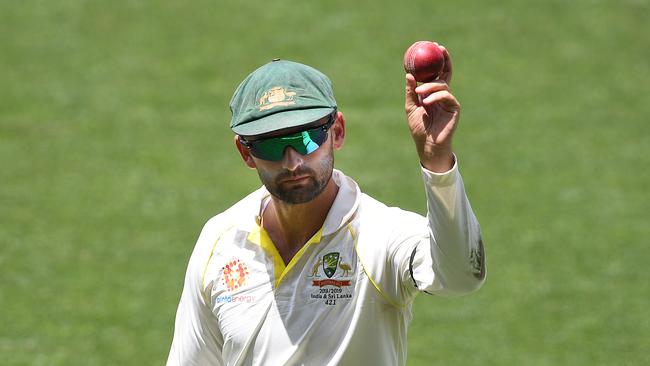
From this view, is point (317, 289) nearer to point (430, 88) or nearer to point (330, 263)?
point (330, 263)

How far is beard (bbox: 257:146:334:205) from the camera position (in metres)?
4.20

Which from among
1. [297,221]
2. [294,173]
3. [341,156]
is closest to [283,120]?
[294,173]

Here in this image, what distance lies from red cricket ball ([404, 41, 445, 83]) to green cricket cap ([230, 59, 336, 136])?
0.48 meters

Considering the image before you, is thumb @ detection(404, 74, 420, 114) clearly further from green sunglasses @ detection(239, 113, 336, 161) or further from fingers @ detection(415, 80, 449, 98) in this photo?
green sunglasses @ detection(239, 113, 336, 161)

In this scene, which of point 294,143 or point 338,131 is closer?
point 294,143

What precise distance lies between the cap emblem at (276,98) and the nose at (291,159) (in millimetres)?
157

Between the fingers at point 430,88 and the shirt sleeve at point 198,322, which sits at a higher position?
the fingers at point 430,88

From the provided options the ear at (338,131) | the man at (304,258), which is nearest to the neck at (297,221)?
the man at (304,258)

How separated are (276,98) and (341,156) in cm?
692

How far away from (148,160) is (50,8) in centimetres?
319

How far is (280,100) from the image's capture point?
13.8 ft

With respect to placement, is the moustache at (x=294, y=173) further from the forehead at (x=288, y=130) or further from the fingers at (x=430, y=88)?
the fingers at (x=430, y=88)

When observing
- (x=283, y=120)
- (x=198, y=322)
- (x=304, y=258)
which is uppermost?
(x=283, y=120)

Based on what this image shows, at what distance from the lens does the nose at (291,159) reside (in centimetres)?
417
